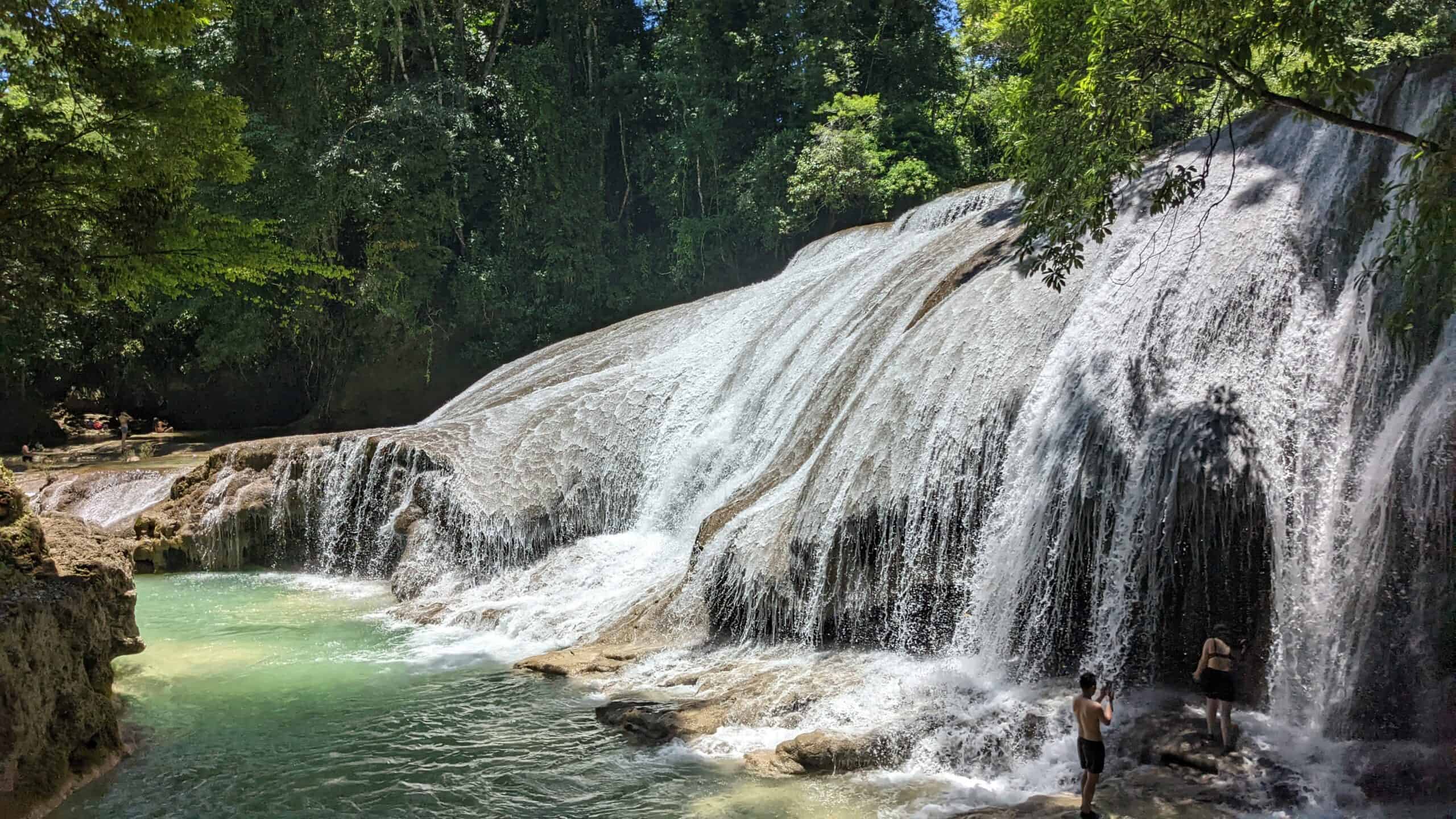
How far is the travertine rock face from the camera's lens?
6242mm

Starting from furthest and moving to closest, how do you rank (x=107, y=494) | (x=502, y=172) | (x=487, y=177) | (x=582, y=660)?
(x=487, y=177), (x=502, y=172), (x=107, y=494), (x=582, y=660)

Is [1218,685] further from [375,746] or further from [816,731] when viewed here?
[375,746]

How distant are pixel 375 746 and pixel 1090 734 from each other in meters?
5.44

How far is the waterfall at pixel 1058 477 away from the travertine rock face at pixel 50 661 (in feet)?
14.5

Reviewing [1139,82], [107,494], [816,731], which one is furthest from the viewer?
[107,494]

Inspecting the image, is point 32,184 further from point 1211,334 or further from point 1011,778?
point 1211,334

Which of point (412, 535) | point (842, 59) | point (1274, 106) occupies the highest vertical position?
point (842, 59)

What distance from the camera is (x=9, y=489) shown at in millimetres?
7215

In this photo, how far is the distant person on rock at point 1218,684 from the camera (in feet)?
20.8

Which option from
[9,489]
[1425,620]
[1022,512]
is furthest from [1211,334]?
[9,489]

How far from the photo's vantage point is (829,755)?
7148mm

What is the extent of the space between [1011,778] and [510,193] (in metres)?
23.2

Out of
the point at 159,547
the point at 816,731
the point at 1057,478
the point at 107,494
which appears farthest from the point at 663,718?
the point at 107,494

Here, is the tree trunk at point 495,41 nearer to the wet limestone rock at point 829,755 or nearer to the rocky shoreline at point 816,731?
the rocky shoreline at point 816,731
